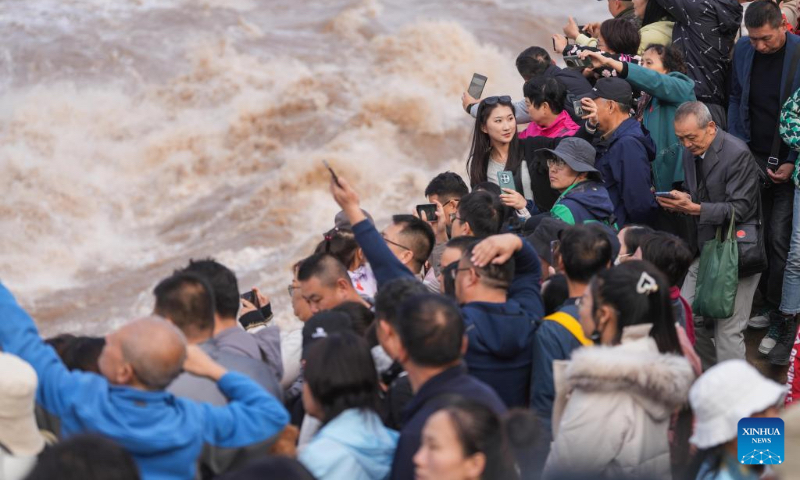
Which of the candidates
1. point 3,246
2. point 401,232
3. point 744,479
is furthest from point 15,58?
point 744,479

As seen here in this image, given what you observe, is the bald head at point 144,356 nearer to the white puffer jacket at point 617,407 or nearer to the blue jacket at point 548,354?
the white puffer jacket at point 617,407

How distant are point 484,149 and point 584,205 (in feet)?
3.61

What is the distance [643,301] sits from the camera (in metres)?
3.79

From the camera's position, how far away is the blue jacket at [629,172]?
6109mm

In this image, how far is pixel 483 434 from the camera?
299cm

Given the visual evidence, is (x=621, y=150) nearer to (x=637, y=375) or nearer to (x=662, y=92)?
(x=662, y=92)

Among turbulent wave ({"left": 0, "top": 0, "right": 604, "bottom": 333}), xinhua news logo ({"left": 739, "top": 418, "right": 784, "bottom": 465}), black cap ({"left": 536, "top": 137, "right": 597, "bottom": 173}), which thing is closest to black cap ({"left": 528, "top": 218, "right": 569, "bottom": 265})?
black cap ({"left": 536, "top": 137, "right": 597, "bottom": 173})

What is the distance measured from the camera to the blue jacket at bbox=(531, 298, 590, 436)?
13.3 feet

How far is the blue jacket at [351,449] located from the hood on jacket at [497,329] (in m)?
0.69

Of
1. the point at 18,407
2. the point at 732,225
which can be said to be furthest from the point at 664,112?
the point at 18,407

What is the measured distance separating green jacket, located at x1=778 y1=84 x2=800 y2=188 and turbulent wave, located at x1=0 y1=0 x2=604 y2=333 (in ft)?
23.6

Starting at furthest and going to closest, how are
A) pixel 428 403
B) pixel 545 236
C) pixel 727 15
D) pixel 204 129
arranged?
pixel 204 129 → pixel 727 15 → pixel 545 236 → pixel 428 403

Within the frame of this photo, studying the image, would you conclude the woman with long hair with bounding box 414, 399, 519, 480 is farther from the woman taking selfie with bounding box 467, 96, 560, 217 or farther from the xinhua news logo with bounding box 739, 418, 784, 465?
the woman taking selfie with bounding box 467, 96, 560, 217

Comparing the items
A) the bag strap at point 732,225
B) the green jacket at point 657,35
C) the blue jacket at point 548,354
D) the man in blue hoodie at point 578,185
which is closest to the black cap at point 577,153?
the man in blue hoodie at point 578,185
